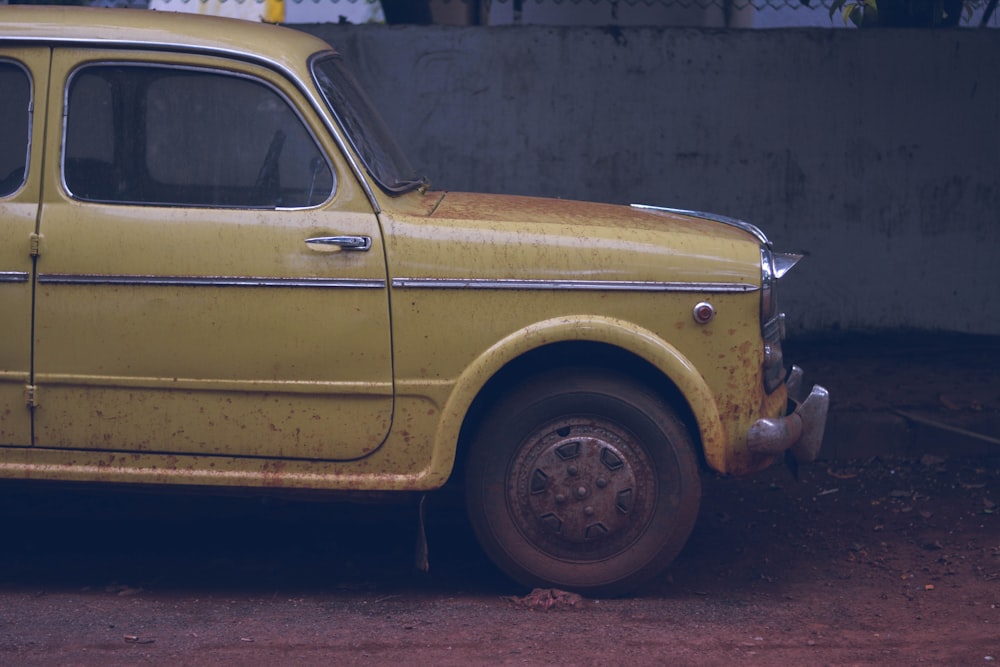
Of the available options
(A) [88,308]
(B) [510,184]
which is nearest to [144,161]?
(A) [88,308]

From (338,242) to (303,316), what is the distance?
0.27 m

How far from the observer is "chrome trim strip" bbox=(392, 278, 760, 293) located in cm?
433

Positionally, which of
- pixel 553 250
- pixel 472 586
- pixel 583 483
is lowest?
pixel 472 586

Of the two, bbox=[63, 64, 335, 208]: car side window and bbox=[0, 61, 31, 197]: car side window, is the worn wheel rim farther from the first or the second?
bbox=[0, 61, 31, 197]: car side window

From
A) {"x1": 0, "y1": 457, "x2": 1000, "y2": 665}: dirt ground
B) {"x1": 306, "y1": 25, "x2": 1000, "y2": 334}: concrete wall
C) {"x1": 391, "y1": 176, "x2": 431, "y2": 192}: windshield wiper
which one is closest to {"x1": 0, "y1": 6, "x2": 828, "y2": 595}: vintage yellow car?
{"x1": 391, "y1": 176, "x2": 431, "y2": 192}: windshield wiper

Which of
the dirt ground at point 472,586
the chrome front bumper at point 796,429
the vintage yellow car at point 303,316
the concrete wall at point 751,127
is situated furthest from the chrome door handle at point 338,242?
the concrete wall at point 751,127

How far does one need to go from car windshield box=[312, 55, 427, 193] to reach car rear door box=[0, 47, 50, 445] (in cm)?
95

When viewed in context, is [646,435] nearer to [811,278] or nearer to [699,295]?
[699,295]

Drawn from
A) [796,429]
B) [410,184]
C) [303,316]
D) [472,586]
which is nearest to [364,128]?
[410,184]

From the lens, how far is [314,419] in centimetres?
438

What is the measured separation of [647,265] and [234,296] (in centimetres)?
138

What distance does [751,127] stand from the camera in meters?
7.75

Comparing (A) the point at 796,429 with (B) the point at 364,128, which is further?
(B) the point at 364,128

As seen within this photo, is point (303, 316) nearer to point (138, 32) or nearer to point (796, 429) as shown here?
point (138, 32)
